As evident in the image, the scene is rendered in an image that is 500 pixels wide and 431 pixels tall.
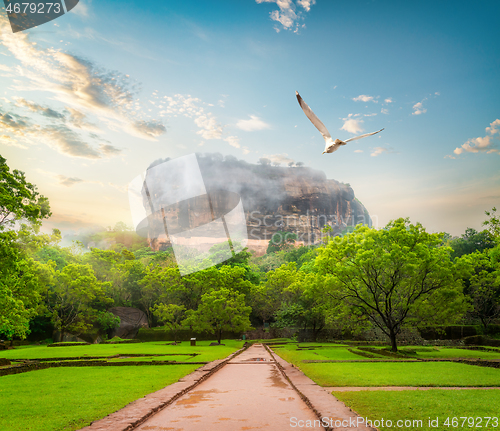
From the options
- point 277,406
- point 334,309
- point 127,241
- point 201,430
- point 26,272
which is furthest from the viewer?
point 127,241

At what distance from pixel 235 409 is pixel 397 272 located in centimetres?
1642

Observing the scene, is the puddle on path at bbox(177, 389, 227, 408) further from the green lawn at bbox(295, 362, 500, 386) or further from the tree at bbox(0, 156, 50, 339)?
the tree at bbox(0, 156, 50, 339)

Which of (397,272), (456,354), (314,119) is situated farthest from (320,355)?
(314,119)

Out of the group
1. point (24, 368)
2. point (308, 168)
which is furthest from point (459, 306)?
point (308, 168)

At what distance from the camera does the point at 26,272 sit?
2000 cm

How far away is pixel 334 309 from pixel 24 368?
1796 cm

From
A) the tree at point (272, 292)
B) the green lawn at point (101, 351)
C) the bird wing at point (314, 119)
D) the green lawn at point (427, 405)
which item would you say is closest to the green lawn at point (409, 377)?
the green lawn at point (427, 405)

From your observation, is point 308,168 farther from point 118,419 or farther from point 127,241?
point 118,419

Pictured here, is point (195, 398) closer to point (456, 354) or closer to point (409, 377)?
point (409, 377)

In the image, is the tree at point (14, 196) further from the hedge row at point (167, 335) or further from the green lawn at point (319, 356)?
the hedge row at point (167, 335)

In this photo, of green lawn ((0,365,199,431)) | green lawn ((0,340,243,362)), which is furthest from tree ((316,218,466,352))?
green lawn ((0,365,199,431))

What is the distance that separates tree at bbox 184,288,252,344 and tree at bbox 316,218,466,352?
43.2ft

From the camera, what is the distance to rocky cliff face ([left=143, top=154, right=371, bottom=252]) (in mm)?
87938

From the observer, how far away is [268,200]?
94.8 meters
